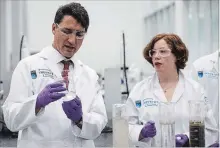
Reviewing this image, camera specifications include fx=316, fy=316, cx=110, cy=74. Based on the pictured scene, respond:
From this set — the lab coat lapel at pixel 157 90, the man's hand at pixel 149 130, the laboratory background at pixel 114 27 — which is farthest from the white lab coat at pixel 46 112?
the laboratory background at pixel 114 27

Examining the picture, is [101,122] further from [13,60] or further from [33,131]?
[13,60]

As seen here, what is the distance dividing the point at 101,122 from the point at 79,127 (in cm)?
12

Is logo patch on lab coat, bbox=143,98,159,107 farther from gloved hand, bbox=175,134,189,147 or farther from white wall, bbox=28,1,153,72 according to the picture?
white wall, bbox=28,1,153,72

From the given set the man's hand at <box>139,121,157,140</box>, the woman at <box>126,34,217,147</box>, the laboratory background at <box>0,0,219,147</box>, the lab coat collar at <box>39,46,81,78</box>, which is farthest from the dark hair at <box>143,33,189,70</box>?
the laboratory background at <box>0,0,219,147</box>

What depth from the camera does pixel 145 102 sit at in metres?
1.74

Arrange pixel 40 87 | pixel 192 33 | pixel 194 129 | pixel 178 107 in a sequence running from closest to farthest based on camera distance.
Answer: pixel 194 129, pixel 40 87, pixel 178 107, pixel 192 33

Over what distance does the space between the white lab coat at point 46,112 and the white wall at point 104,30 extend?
12.3ft

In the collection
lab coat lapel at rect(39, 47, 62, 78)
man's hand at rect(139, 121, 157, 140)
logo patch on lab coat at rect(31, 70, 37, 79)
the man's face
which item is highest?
the man's face

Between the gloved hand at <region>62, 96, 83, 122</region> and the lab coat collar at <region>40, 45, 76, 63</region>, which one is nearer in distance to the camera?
the gloved hand at <region>62, 96, 83, 122</region>

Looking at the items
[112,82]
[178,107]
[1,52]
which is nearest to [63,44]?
[178,107]

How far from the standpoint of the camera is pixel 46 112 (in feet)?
4.81

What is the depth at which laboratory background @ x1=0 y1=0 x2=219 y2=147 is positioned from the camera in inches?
146

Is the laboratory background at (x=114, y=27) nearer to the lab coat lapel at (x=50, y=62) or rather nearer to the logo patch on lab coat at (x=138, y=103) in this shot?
the logo patch on lab coat at (x=138, y=103)

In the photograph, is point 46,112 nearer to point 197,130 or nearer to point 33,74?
point 33,74
